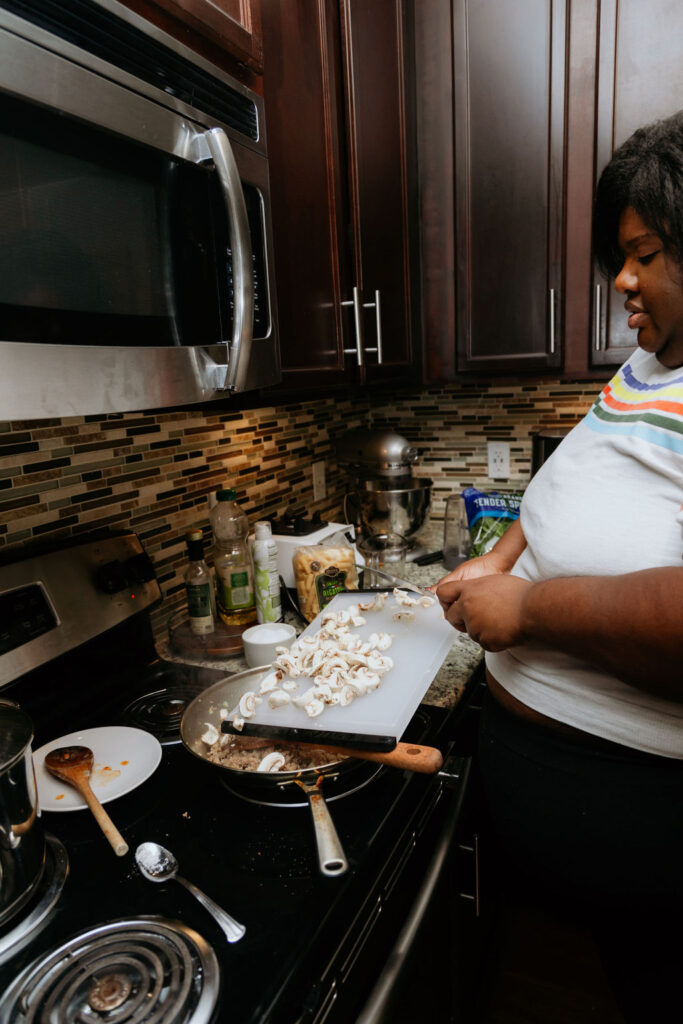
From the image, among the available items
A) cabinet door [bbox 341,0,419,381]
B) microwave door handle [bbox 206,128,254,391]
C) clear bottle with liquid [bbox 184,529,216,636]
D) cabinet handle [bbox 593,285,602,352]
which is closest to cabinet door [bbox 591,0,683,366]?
cabinet handle [bbox 593,285,602,352]

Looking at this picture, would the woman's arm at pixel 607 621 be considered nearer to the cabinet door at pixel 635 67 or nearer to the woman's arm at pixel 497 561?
the woman's arm at pixel 497 561

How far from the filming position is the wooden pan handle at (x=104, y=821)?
2.27ft

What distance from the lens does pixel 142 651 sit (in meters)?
1.19

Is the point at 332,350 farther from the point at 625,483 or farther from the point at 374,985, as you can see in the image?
the point at 374,985

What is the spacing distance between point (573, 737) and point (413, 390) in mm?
1405

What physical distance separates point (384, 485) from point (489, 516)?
0.30 meters

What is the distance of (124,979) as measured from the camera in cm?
56

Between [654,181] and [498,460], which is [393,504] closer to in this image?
[498,460]

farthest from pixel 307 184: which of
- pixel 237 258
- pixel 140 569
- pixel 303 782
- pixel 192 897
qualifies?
pixel 192 897

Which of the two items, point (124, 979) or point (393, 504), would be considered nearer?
point (124, 979)

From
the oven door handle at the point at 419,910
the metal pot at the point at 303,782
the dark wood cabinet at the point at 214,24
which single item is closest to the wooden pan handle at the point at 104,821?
the metal pot at the point at 303,782

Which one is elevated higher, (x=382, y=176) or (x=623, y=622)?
(x=382, y=176)

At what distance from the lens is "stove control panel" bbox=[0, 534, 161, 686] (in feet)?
3.06

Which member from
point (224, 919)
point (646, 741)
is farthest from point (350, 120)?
point (224, 919)
